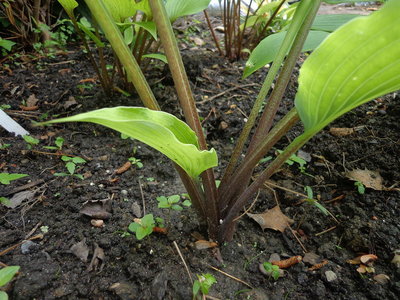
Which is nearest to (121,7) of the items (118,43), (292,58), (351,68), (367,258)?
(118,43)

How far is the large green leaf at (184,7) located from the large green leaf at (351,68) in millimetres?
737

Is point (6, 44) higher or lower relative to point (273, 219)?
higher

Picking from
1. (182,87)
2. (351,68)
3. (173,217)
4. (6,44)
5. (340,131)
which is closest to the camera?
(351,68)

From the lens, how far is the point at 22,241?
0.80 metres

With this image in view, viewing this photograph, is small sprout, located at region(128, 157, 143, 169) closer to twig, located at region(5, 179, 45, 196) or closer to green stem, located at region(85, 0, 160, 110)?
twig, located at region(5, 179, 45, 196)

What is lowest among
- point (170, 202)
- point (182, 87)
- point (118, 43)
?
point (170, 202)

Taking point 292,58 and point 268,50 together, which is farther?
point 268,50

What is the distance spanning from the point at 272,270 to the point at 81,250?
50 centimetres

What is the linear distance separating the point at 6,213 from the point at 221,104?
0.98 metres

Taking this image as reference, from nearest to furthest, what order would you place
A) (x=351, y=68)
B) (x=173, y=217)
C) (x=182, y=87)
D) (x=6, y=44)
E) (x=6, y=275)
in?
1. (x=351, y=68)
2. (x=6, y=275)
3. (x=182, y=87)
4. (x=173, y=217)
5. (x=6, y=44)

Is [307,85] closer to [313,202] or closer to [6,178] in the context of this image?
[313,202]

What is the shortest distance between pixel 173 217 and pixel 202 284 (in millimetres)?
265

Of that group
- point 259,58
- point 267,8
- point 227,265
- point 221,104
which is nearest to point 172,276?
point 227,265

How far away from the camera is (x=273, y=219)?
98 cm
